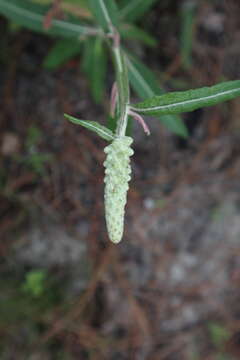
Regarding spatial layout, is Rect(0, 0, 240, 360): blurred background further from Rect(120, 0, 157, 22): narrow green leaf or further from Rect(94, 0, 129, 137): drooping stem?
Rect(94, 0, 129, 137): drooping stem

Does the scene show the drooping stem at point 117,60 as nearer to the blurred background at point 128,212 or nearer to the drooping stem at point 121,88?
the drooping stem at point 121,88

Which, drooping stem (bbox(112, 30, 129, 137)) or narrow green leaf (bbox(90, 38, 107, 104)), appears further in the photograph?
narrow green leaf (bbox(90, 38, 107, 104))

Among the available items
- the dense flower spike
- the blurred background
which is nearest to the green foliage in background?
the dense flower spike

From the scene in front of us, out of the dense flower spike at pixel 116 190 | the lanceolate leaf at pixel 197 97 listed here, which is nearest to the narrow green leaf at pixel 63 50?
the lanceolate leaf at pixel 197 97

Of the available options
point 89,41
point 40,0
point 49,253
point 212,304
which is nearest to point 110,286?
point 49,253

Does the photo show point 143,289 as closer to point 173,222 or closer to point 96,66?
point 173,222

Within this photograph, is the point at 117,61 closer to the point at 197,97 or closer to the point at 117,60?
the point at 117,60

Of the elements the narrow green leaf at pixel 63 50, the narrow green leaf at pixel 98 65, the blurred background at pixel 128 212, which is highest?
the narrow green leaf at pixel 63 50

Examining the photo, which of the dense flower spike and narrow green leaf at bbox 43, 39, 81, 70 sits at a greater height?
narrow green leaf at bbox 43, 39, 81, 70
